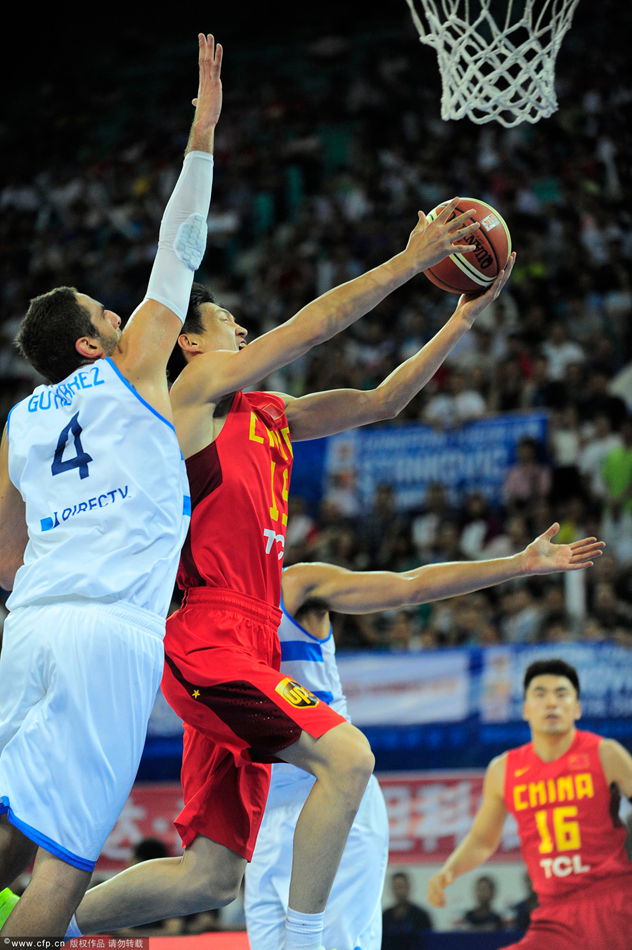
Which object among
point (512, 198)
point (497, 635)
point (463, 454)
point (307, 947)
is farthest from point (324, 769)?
point (512, 198)

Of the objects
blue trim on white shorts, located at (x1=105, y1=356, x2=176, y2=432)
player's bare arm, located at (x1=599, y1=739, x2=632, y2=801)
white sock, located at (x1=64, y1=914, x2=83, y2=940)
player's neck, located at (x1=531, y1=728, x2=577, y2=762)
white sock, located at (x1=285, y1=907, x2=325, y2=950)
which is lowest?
white sock, located at (x1=285, y1=907, x2=325, y2=950)

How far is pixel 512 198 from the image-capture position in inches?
546

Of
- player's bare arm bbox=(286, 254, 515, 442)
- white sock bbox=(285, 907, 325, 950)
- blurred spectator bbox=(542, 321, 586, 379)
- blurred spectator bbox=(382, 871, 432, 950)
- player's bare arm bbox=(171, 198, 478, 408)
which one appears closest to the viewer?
white sock bbox=(285, 907, 325, 950)

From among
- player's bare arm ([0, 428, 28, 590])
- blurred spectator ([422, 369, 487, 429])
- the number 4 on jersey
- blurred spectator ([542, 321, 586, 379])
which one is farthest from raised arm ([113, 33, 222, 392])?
blurred spectator ([542, 321, 586, 379])

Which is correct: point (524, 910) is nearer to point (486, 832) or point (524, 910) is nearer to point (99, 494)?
point (486, 832)

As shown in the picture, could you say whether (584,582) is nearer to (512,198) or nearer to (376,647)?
(376,647)

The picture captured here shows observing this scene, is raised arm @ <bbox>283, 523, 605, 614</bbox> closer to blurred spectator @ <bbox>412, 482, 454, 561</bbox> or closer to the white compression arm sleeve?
the white compression arm sleeve

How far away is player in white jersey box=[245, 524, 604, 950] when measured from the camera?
4988 millimetres

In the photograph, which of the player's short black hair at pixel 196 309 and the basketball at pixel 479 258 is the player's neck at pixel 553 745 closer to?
the basketball at pixel 479 258

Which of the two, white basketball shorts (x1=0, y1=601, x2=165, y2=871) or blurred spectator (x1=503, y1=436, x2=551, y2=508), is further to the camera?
blurred spectator (x1=503, y1=436, x2=551, y2=508)

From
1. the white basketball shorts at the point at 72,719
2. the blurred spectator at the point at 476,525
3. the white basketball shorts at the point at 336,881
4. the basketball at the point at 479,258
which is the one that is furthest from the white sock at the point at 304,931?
the blurred spectator at the point at 476,525

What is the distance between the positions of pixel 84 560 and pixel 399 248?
11.3m

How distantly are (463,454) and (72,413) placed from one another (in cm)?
797

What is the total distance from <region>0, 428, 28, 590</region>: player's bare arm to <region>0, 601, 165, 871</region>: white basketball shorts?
0.53 metres
